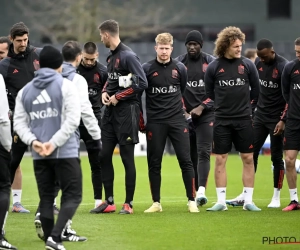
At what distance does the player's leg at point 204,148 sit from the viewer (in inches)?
539

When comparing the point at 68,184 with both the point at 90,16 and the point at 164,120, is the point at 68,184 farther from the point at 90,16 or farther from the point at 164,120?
the point at 90,16

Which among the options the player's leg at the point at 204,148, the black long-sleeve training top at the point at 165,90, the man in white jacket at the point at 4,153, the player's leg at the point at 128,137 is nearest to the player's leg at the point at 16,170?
the player's leg at the point at 128,137

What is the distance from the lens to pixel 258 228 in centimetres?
1073

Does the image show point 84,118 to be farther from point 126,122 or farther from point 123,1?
point 123,1

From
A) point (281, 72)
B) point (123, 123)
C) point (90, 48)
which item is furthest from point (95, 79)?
point (281, 72)

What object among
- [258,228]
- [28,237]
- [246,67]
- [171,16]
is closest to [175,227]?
[258,228]

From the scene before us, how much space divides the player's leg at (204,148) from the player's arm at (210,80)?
1020mm

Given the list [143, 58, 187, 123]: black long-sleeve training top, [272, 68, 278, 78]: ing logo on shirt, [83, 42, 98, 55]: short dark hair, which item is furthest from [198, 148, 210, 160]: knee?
[83, 42, 98, 55]: short dark hair

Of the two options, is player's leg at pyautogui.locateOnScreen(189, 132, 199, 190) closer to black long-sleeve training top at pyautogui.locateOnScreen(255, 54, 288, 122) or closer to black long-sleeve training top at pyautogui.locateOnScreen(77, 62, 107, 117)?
black long-sleeve training top at pyautogui.locateOnScreen(255, 54, 288, 122)

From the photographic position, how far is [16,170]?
1280cm

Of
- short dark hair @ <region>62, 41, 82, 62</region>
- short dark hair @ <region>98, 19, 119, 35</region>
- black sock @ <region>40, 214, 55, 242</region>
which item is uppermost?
short dark hair @ <region>98, 19, 119, 35</region>

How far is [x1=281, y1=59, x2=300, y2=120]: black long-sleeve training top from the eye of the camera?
41.8 ft

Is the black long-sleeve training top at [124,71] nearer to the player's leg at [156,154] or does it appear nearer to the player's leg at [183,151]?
the player's leg at [156,154]

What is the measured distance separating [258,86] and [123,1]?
27.1 m
